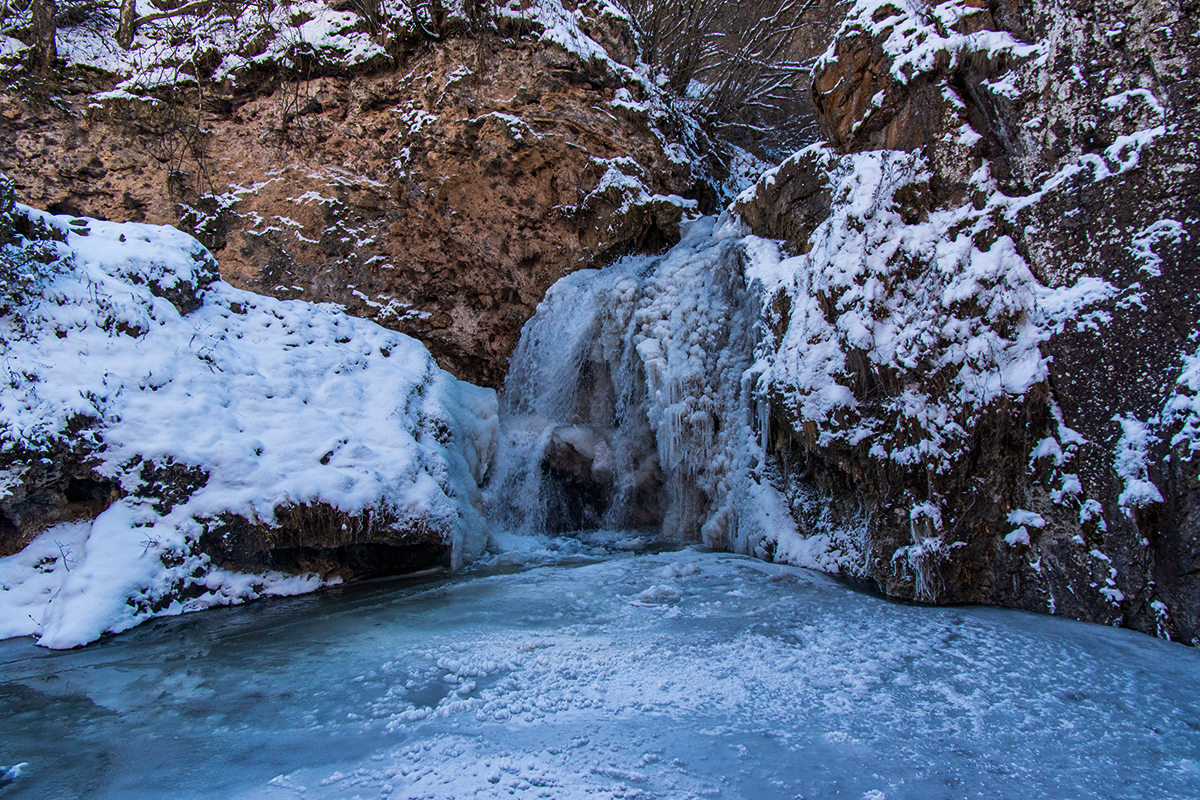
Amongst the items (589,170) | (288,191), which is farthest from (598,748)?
(288,191)

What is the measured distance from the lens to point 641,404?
20.7 feet

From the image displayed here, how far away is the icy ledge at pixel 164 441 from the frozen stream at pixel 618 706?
1.45 ft

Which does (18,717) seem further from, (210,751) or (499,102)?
(499,102)

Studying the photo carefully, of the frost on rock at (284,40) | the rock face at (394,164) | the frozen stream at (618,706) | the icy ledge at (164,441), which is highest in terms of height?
the frost on rock at (284,40)

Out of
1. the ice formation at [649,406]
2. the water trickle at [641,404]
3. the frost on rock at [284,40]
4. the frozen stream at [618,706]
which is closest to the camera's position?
the frozen stream at [618,706]

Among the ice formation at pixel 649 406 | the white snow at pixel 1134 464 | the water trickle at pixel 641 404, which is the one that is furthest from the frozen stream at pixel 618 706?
the water trickle at pixel 641 404

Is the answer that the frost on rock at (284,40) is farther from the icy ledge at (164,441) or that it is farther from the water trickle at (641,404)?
the icy ledge at (164,441)

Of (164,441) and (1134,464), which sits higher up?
(1134,464)

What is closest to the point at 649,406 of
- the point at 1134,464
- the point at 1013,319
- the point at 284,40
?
the point at 1013,319

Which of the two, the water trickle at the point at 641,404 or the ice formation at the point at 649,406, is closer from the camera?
the ice formation at the point at 649,406

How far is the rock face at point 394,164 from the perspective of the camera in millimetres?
7820

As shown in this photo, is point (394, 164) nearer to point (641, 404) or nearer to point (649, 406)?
point (641, 404)

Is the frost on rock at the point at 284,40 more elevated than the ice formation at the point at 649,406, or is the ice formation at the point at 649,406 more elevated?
the frost on rock at the point at 284,40

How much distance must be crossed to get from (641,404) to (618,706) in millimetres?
4242
